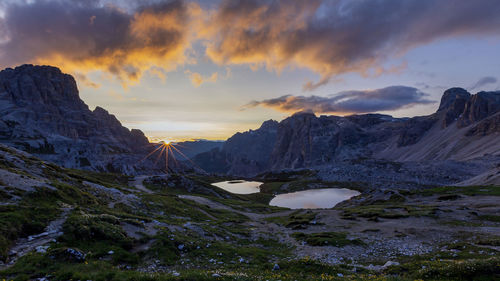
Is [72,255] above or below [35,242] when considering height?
below

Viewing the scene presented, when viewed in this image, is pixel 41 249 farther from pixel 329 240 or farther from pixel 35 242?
pixel 329 240

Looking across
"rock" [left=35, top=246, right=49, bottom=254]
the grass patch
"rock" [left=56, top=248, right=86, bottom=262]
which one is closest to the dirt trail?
"rock" [left=35, top=246, right=49, bottom=254]

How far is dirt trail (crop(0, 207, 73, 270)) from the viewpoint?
16.5 metres

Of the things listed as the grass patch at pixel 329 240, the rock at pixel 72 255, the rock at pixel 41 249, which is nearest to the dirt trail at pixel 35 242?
the rock at pixel 41 249

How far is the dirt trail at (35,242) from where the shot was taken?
16484 mm

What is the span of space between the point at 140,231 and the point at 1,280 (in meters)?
13.3

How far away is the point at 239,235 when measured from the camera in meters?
39.9

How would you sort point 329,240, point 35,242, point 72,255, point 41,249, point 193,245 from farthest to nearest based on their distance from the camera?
point 329,240
point 193,245
point 35,242
point 41,249
point 72,255

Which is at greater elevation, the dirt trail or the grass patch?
the dirt trail

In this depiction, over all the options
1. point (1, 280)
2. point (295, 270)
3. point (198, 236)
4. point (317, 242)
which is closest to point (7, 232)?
point (1, 280)

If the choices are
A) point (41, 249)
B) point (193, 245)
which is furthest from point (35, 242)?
point (193, 245)

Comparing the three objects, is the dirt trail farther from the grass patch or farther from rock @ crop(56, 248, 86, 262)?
the grass patch

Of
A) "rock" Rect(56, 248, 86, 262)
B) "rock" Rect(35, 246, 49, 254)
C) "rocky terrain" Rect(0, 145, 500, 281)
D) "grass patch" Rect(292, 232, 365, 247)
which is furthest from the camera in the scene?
"grass patch" Rect(292, 232, 365, 247)

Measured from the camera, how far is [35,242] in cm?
1892
